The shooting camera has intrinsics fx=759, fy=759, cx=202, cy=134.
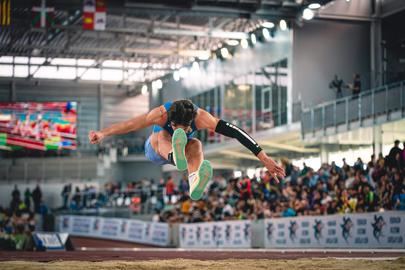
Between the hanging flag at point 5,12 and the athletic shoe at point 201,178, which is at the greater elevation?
the hanging flag at point 5,12

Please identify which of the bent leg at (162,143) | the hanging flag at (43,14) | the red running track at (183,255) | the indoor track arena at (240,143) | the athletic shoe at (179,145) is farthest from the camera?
the hanging flag at (43,14)

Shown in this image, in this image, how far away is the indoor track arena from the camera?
15938mm

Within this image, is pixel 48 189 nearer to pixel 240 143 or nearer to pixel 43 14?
pixel 43 14

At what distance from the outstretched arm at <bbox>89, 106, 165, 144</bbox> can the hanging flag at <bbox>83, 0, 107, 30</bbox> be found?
18066 mm

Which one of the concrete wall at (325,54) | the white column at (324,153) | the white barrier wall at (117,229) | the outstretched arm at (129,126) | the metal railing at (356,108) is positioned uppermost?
the concrete wall at (325,54)

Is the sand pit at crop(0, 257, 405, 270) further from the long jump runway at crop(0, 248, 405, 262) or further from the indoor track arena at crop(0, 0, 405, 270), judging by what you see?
the long jump runway at crop(0, 248, 405, 262)

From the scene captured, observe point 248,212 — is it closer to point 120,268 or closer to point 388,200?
point 388,200

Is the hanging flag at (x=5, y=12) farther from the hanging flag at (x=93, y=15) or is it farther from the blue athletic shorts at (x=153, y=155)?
the blue athletic shorts at (x=153, y=155)

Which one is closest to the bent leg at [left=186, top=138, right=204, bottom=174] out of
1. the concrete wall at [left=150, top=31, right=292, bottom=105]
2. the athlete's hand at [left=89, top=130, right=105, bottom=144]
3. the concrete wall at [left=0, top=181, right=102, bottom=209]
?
the athlete's hand at [left=89, top=130, right=105, bottom=144]

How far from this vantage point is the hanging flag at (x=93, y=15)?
2756 cm

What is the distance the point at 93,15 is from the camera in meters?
27.8

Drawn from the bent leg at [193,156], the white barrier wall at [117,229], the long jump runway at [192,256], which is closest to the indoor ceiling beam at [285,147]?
the white barrier wall at [117,229]

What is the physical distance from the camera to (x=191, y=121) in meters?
9.95

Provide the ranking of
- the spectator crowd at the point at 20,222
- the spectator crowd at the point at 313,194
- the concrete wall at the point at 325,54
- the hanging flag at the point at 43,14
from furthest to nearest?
1. the concrete wall at the point at 325,54
2. the hanging flag at the point at 43,14
3. the spectator crowd at the point at 20,222
4. the spectator crowd at the point at 313,194
